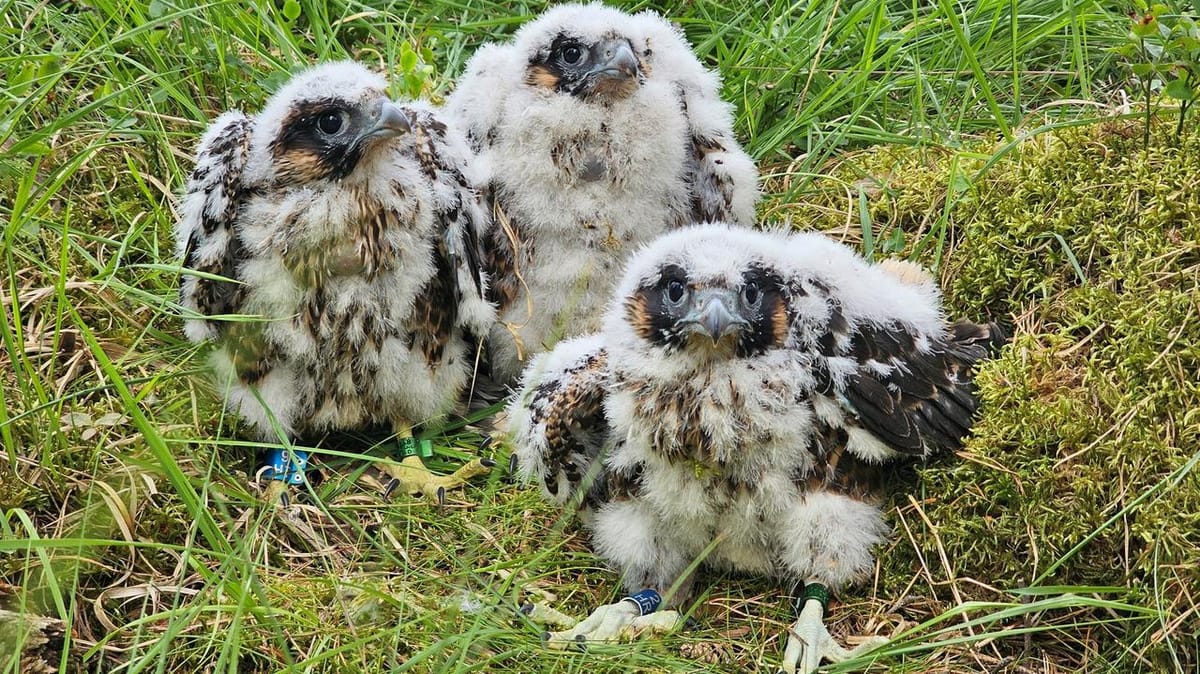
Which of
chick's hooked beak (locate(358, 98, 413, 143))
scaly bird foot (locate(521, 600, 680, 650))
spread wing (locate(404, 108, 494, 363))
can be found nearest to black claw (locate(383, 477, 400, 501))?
spread wing (locate(404, 108, 494, 363))

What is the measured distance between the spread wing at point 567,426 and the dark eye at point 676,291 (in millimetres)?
342

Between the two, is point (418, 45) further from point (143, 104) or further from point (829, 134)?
point (829, 134)

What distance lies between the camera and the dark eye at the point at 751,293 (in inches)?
146

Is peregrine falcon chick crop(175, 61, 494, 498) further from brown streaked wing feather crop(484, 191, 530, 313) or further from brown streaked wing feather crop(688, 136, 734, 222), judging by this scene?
brown streaked wing feather crop(688, 136, 734, 222)

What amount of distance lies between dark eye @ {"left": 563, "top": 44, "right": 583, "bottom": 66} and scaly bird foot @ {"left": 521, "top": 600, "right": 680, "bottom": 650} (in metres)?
1.90

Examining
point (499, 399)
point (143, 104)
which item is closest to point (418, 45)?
point (143, 104)

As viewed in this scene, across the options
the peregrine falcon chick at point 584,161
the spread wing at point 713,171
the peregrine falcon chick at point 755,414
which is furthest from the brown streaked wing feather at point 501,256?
the peregrine falcon chick at point 755,414

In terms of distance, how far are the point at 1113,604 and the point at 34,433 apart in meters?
3.08

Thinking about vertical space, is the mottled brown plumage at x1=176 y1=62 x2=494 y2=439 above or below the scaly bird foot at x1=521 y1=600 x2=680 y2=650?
above

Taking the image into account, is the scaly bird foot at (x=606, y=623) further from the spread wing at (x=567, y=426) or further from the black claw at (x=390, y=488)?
the black claw at (x=390, y=488)

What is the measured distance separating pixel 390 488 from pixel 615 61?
5.37ft

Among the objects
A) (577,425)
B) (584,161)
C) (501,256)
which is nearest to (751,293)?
(577,425)

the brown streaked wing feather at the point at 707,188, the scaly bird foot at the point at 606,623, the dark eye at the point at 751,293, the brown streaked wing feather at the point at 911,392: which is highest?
the dark eye at the point at 751,293

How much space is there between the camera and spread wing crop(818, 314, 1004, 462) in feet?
12.1
